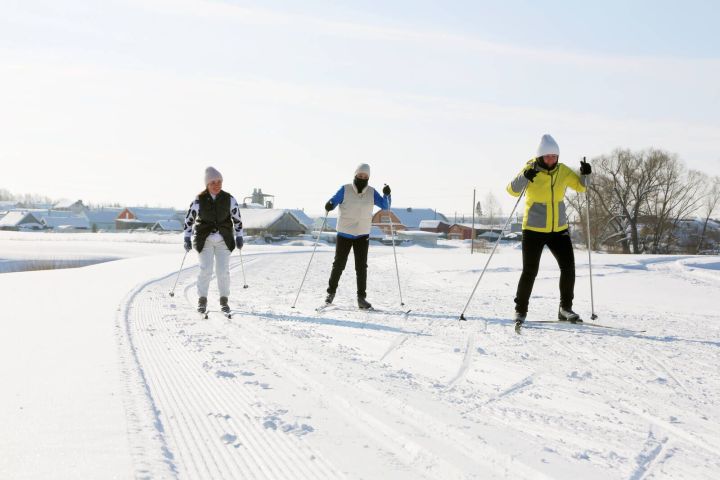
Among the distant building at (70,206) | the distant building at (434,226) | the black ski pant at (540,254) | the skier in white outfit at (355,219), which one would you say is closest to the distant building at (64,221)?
the distant building at (70,206)

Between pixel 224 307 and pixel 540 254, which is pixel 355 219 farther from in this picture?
pixel 540 254

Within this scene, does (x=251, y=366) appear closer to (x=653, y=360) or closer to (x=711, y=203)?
(x=653, y=360)

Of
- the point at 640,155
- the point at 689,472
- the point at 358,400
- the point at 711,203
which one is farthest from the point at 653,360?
the point at 711,203

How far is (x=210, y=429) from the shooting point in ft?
8.95

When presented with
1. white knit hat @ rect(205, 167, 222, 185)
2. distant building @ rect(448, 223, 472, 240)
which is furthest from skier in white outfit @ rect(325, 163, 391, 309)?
distant building @ rect(448, 223, 472, 240)

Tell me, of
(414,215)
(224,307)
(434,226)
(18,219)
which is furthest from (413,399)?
(18,219)

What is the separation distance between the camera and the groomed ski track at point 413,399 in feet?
7.93

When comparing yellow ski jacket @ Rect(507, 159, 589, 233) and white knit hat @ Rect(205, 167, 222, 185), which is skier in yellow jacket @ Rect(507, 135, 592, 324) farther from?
white knit hat @ Rect(205, 167, 222, 185)

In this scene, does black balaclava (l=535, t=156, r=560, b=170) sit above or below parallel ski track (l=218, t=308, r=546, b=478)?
above

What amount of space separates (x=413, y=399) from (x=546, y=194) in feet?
11.1

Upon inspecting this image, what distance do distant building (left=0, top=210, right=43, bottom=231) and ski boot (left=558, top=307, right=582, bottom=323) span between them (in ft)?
277

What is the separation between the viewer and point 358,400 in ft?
10.6

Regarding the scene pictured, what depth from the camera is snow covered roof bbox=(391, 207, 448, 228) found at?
82944 mm

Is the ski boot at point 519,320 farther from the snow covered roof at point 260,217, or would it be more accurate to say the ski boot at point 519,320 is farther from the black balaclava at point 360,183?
the snow covered roof at point 260,217
